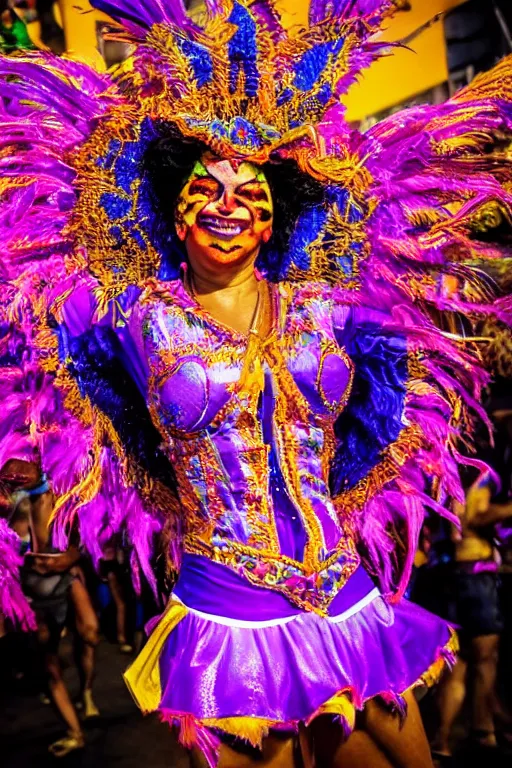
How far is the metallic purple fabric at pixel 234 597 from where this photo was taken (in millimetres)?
1758

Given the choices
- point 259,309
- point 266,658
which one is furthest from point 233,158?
point 266,658

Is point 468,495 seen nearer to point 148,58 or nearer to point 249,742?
point 249,742

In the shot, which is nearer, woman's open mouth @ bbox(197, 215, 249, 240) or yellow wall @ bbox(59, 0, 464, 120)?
woman's open mouth @ bbox(197, 215, 249, 240)

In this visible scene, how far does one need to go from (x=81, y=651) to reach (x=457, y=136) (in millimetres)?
2006

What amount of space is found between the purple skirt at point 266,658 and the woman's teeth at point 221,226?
2.15ft

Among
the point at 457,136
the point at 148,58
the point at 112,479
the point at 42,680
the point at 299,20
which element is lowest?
the point at 42,680

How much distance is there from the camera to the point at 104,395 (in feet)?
6.43

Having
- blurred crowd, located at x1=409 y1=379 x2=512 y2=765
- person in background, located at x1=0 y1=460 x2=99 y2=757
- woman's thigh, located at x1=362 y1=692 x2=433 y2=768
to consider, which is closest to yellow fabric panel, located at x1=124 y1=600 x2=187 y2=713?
woman's thigh, located at x1=362 y1=692 x2=433 y2=768

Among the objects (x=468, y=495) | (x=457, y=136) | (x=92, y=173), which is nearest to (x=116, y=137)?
(x=92, y=173)

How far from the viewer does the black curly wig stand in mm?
1786

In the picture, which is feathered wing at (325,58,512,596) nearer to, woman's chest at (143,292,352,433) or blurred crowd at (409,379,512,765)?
woman's chest at (143,292,352,433)

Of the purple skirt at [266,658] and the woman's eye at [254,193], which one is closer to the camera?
the purple skirt at [266,658]

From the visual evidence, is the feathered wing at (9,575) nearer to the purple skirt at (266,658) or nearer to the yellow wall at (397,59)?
the purple skirt at (266,658)

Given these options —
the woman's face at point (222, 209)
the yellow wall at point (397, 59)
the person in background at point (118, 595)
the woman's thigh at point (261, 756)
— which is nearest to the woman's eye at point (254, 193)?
the woman's face at point (222, 209)
